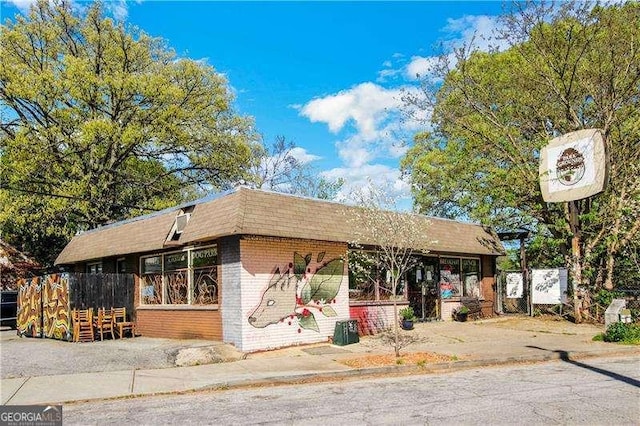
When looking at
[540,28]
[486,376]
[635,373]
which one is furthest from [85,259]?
[540,28]

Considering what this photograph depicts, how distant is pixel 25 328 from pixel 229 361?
10.0 metres

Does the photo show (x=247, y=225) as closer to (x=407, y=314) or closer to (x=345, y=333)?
(x=345, y=333)

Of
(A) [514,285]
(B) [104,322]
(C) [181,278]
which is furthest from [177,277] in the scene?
(A) [514,285]

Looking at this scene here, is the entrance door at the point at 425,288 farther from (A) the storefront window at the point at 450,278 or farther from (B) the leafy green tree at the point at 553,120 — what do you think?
(B) the leafy green tree at the point at 553,120

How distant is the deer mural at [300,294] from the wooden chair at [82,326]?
556 centimetres

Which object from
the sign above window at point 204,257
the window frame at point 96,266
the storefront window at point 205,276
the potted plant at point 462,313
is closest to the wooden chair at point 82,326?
the storefront window at point 205,276

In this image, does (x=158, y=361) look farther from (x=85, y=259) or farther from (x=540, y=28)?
(x=540, y=28)

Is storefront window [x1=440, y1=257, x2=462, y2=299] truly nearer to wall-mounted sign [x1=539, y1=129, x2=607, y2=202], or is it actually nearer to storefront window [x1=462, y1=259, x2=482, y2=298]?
storefront window [x1=462, y1=259, x2=482, y2=298]

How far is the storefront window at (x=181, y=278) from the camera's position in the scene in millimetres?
15312

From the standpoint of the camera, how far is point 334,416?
24.0 ft

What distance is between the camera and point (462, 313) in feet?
68.0

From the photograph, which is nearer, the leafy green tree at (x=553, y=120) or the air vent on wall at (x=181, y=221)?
the air vent on wall at (x=181, y=221)

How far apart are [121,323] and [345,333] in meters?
7.12

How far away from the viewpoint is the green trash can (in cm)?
1502
